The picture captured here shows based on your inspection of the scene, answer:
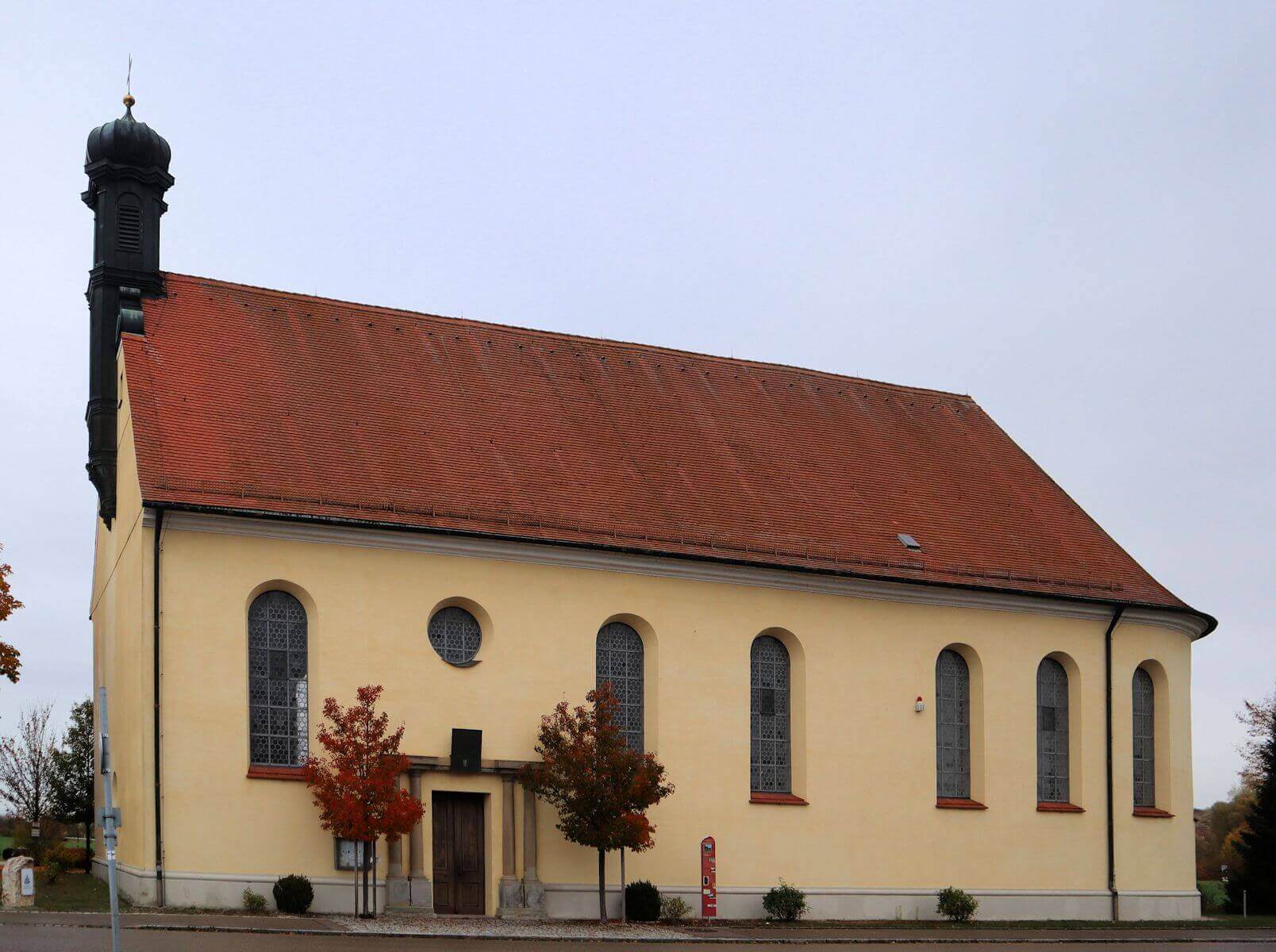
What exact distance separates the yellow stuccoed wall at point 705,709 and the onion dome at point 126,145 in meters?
8.78

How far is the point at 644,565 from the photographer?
3103 cm

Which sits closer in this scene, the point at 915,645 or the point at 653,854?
the point at 653,854

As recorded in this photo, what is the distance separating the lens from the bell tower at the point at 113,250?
31.5 meters

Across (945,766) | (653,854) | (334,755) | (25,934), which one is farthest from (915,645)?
(25,934)

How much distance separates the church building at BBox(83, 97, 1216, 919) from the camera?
27.5 m

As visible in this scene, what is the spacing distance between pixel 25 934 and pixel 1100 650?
23.2 meters

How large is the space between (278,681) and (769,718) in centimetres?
975

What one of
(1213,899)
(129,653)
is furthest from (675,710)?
(1213,899)

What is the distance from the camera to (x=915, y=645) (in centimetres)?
3388

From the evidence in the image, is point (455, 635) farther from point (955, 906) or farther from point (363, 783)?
point (955, 906)

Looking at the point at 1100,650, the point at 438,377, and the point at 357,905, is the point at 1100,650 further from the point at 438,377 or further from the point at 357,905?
the point at 357,905

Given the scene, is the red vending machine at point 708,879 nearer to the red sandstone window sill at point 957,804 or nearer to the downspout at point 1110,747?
the red sandstone window sill at point 957,804

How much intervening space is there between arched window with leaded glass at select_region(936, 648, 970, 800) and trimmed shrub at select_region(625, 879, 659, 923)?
24.7 ft

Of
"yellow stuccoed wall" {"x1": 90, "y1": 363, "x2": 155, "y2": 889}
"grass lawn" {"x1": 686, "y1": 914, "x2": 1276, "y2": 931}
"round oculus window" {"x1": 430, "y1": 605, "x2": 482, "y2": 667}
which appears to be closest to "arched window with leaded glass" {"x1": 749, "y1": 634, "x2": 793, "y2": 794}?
"grass lawn" {"x1": 686, "y1": 914, "x2": 1276, "y2": 931}
